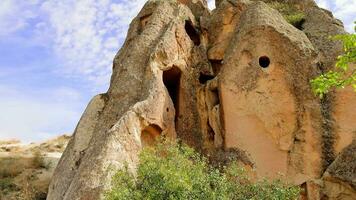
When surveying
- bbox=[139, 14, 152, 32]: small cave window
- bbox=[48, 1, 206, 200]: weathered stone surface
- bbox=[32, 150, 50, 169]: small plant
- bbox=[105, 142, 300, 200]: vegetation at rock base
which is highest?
bbox=[139, 14, 152, 32]: small cave window

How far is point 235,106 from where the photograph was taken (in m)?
15.6

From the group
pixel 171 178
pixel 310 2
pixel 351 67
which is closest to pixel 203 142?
pixel 351 67

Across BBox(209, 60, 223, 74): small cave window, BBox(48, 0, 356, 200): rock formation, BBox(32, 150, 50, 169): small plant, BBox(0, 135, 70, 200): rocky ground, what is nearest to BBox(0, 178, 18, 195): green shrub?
BBox(0, 135, 70, 200): rocky ground

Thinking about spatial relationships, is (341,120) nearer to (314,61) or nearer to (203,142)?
(314,61)

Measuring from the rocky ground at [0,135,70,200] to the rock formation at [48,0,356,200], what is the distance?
4569 mm

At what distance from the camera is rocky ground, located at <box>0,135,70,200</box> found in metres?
20.3

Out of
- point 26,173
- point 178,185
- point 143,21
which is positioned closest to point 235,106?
point 143,21

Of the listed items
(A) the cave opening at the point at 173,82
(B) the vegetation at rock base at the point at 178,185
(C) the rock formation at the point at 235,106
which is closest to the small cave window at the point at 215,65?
(C) the rock formation at the point at 235,106

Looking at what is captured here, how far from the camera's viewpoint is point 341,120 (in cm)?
1486

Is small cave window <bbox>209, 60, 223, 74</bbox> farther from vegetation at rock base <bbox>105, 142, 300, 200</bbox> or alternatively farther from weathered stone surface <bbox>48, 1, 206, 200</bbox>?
vegetation at rock base <bbox>105, 142, 300, 200</bbox>

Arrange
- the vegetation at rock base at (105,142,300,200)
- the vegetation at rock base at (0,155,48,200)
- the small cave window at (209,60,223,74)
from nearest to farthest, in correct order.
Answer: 1. the vegetation at rock base at (105,142,300,200)
2. the small cave window at (209,60,223,74)
3. the vegetation at rock base at (0,155,48,200)

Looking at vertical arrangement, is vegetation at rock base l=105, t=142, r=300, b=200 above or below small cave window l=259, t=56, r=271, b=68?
below

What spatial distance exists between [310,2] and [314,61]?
229 inches

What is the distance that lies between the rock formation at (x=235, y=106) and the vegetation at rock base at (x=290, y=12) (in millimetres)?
580
